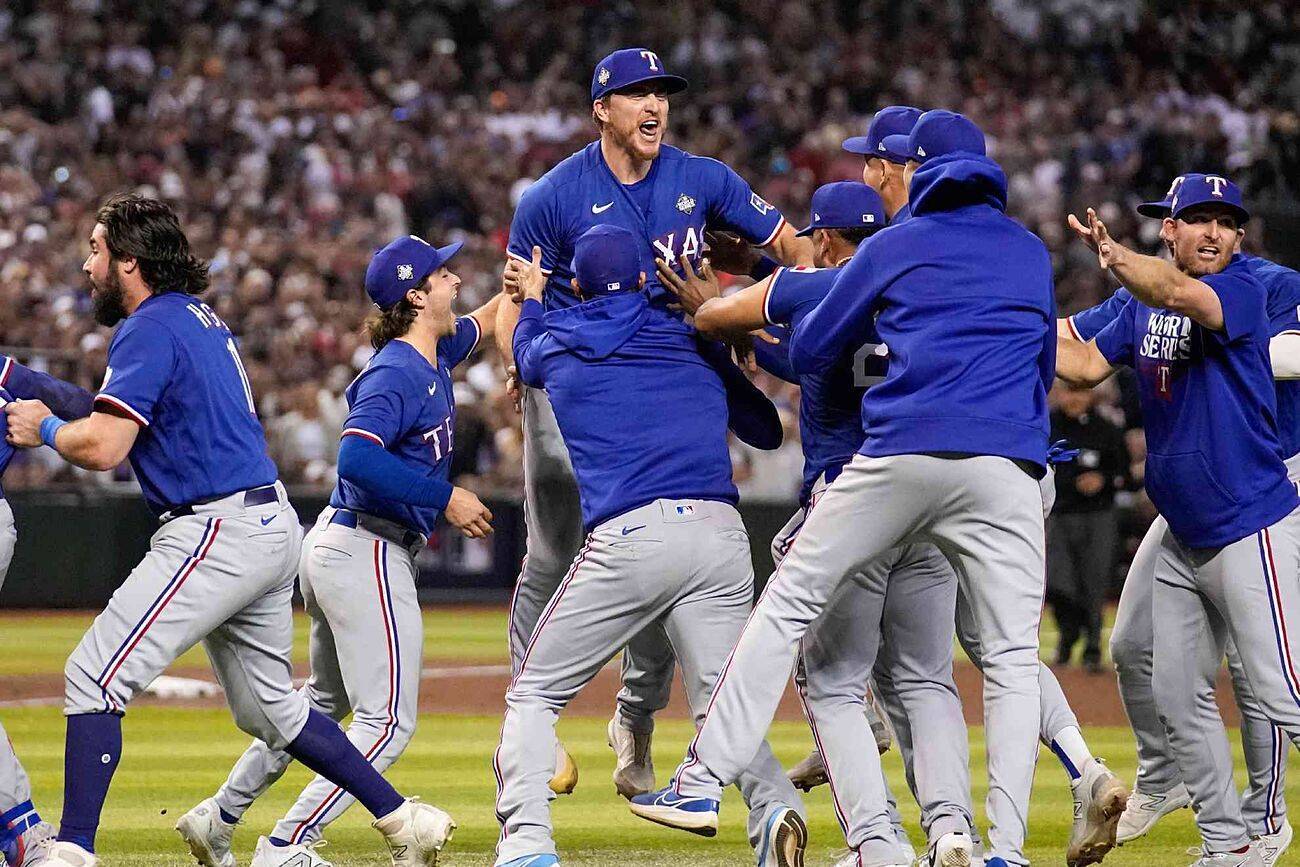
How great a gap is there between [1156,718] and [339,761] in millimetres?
2822

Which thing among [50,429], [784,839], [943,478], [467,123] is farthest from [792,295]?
[467,123]

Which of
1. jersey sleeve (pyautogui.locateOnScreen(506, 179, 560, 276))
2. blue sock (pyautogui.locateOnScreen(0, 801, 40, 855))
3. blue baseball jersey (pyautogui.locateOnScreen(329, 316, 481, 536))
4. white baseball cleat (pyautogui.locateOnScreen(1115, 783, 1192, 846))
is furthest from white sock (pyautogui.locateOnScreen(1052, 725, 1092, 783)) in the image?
blue sock (pyautogui.locateOnScreen(0, 801, 40, 855))

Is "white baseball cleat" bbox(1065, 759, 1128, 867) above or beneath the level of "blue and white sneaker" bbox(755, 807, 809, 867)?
beneath

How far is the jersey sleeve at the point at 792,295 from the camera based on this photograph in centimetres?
562

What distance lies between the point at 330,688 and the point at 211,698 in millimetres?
5758

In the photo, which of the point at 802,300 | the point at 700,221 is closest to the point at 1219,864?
the point at 802,300

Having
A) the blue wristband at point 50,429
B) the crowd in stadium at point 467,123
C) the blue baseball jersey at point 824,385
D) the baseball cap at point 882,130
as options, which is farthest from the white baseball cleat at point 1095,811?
the crowd in stadium at point 467,123

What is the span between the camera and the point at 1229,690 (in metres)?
12.6

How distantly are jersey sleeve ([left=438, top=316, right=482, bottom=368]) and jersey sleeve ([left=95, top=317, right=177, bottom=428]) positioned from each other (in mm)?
1255

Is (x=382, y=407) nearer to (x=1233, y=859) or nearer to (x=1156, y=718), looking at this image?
(x=1156, y=718)

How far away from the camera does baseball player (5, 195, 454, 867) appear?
5.47 m

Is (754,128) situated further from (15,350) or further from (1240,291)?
(1240,291)

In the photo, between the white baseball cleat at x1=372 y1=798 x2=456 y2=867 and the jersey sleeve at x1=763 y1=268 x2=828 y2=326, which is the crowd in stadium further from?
the white baseball cleat at x1=372 y1=798 x2=456 y2=867

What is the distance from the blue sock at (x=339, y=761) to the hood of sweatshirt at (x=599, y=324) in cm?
144
